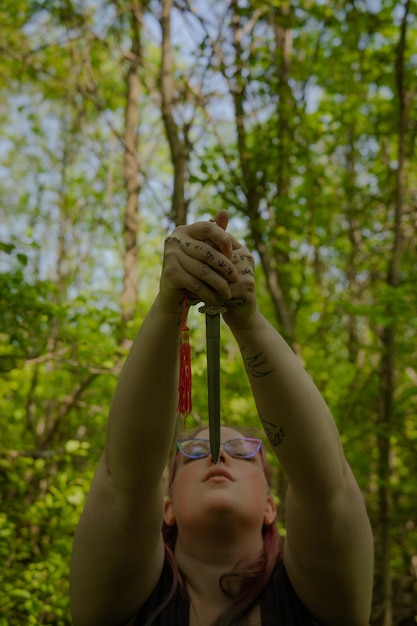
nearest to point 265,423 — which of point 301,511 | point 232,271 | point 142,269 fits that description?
point 301,511

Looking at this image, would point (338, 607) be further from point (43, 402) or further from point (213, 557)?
point (43, 402)

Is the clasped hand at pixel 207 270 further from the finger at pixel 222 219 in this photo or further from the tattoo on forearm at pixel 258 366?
the tattoo on forearm at pixel 258 366

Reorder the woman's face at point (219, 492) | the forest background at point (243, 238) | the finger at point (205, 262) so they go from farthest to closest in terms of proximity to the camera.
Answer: the forest background at point (243, 238) < the woman's face at point (219, 492) < the finger at point (205, 262)

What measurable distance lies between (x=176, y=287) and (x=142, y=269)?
7.75 m

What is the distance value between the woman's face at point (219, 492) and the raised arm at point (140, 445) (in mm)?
219

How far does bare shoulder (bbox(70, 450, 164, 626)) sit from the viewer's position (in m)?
1.37

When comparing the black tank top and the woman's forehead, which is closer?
the black tank top

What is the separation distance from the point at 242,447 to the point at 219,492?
24 cm

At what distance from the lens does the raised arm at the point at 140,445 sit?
127 cm

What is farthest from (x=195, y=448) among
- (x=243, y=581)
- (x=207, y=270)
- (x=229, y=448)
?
(x=207, y=270)

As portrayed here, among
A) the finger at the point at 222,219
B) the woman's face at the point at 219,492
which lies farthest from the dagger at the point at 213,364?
the woman's face at the point at 219,492

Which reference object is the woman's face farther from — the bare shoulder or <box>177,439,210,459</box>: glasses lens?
the bare shoulder

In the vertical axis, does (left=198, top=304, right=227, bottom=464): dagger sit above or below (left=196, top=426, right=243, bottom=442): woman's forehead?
above

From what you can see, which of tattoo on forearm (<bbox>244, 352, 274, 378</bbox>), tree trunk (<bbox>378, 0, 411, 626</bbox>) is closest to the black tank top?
tattoo on forearm (<bbox>244, 352, 274, 378</bbox>)
